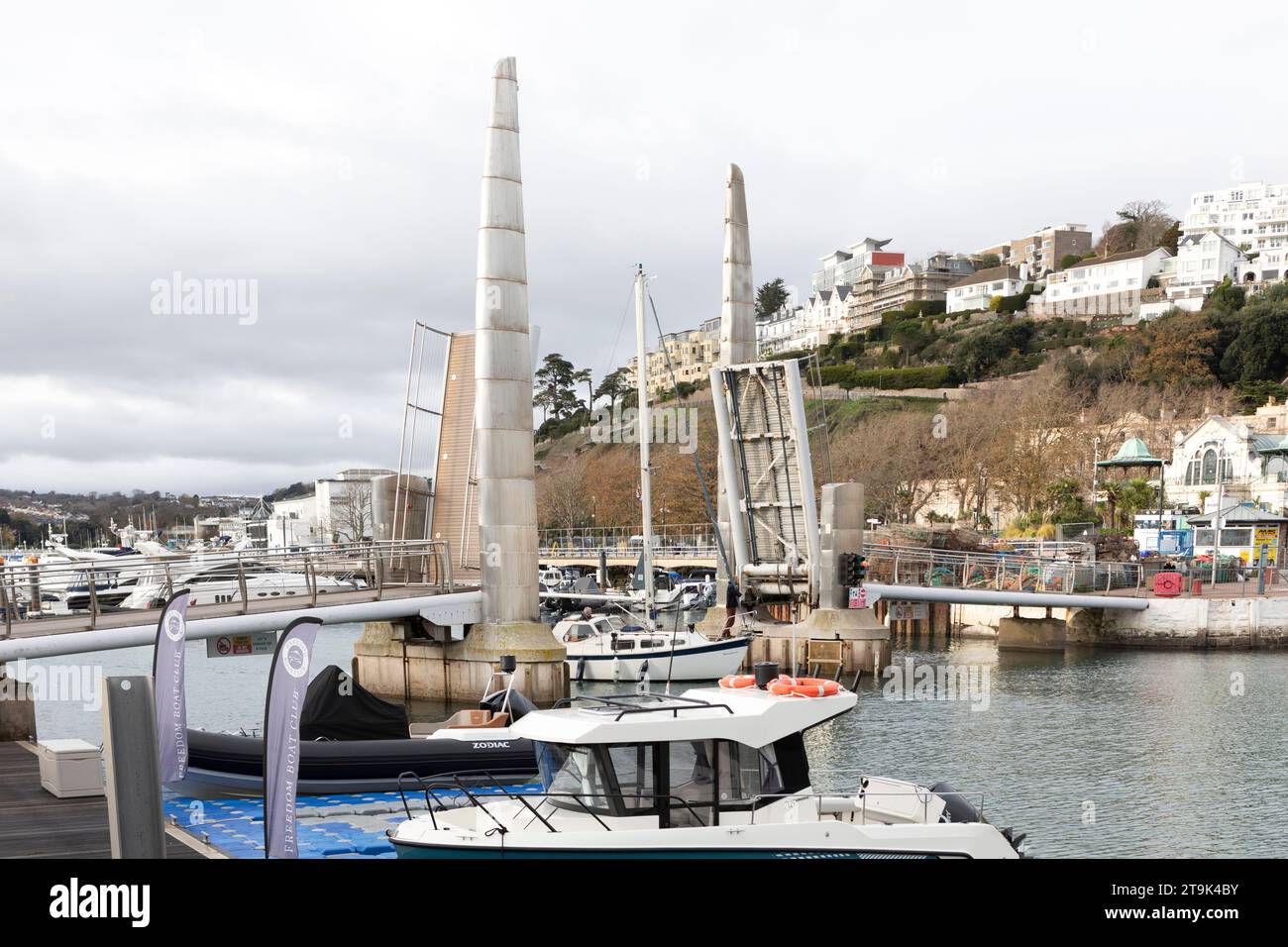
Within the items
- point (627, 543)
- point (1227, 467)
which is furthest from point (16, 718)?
point (1227, 467)

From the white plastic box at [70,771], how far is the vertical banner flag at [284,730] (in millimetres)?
6344

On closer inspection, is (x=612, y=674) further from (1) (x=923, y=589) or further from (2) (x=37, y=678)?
(2) (x=37, y=678)

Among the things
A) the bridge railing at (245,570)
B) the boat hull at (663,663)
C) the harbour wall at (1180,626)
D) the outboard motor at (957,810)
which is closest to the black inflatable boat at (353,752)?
the bridge railing at (245,570)

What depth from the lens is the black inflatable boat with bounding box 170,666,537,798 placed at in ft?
63.7

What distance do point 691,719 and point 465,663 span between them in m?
21.3

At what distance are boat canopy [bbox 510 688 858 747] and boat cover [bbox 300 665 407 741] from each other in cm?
800

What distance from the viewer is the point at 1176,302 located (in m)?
146

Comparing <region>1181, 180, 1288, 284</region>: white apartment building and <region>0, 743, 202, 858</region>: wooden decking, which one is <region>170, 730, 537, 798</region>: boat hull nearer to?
<region>0, 743, 202, 858</region>: wooden decking

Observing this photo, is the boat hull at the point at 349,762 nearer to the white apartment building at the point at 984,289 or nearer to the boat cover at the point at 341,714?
the boat cover at the point at 341,714

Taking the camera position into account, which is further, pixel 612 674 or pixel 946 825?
pixel 612 674

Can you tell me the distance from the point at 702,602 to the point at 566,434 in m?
96.2
